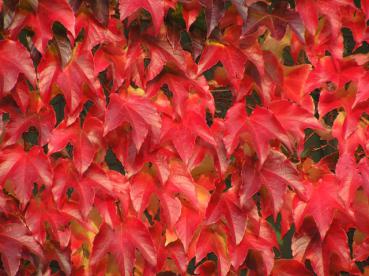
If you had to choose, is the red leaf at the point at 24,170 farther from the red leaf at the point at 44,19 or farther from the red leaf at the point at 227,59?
the red leaf at the point at 227,59

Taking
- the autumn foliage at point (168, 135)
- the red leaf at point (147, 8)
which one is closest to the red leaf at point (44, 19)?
the autumn foliage at point (168, 135)

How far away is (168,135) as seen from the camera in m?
1.48

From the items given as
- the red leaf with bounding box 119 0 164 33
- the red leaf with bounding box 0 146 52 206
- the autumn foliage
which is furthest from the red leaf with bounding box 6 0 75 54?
the red leaf with bounding box 0 146 52 206

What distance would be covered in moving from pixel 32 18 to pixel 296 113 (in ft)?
1.96

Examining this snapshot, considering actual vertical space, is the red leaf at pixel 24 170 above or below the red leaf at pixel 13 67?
below

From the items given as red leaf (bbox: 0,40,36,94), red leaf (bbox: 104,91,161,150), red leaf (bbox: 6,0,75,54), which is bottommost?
red leaf (bbox: 104,91,161,150)

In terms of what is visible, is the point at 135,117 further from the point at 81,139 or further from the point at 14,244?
the point at 14,244

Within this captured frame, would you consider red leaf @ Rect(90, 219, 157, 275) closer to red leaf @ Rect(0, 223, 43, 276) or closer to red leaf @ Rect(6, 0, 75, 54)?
red leaf @ Rect(0, 223, 43, 276)

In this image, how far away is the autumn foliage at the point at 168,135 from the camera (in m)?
1.46

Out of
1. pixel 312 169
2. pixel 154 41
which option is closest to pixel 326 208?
pixel 312 169

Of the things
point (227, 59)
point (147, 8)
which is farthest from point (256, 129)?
point (147, 8)

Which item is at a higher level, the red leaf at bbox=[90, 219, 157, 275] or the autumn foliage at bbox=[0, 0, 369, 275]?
the autumn foliage at bbox=[0, 0, 369, 275]

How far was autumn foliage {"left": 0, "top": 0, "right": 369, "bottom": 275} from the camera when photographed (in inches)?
57.5

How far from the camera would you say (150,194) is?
1.50 meters
